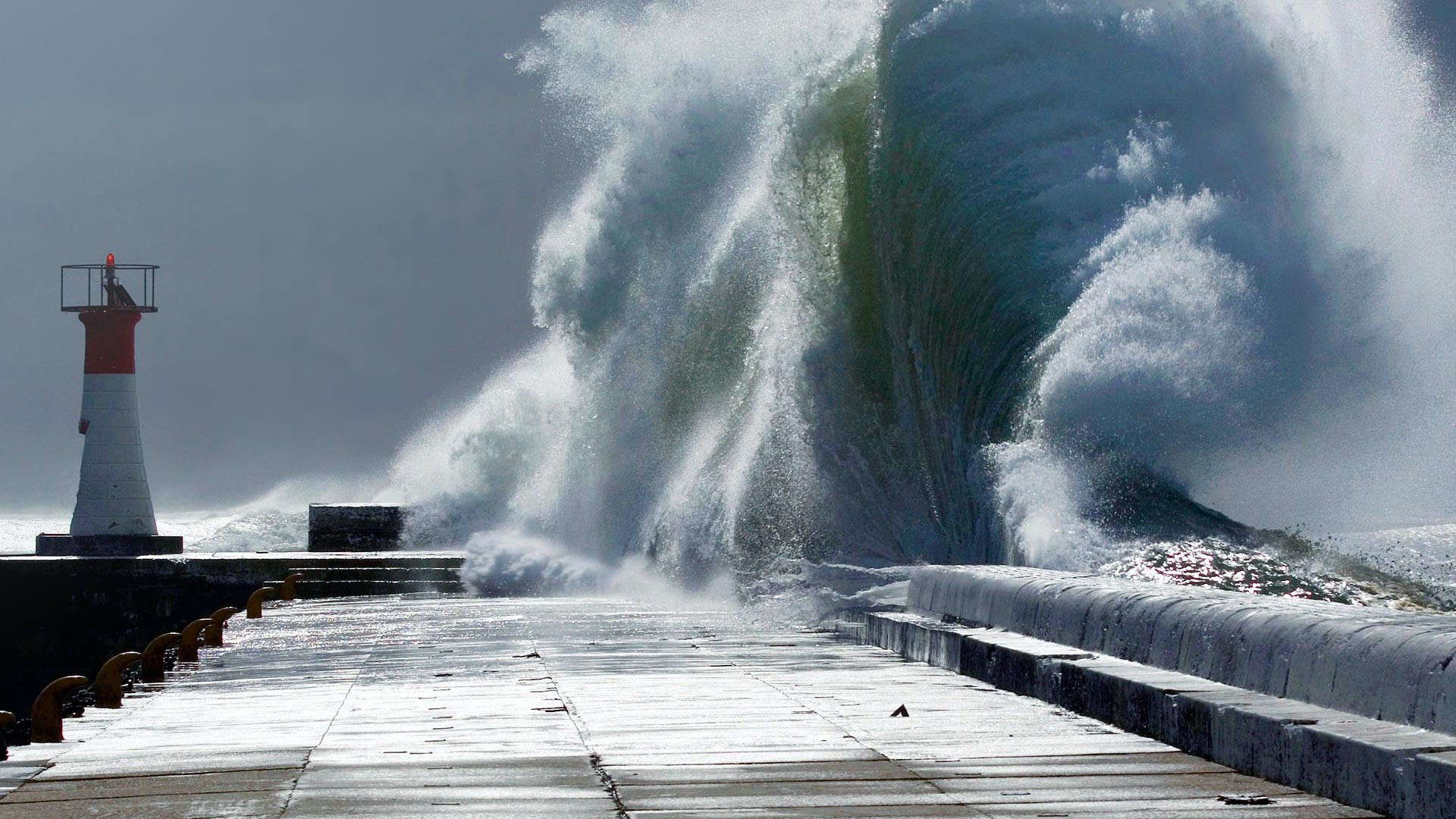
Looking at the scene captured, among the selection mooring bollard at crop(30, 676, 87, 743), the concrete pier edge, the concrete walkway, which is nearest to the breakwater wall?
the concrete walkway

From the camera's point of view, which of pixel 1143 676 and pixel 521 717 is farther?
pixel 521 717

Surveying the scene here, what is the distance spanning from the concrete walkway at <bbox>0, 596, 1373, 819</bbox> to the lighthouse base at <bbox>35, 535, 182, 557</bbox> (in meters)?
27.8

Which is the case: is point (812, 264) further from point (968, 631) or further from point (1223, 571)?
point (968, 631)

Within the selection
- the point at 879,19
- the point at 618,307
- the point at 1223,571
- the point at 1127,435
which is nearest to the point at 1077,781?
the point at 1223,571

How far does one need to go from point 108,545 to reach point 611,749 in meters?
33.4

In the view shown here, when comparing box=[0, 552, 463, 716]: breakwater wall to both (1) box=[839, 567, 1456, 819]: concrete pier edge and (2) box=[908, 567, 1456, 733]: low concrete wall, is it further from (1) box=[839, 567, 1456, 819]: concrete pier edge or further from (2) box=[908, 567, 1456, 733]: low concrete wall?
(2) box=[908, 567, 1456, 733]: low concrete wall

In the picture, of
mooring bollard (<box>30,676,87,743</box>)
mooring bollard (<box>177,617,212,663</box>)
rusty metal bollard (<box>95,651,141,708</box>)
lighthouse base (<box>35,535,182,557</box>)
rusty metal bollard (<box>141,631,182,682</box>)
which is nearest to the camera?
mooring bollard (<box>30,676,87,743</box>)

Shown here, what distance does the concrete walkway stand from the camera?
529 cm

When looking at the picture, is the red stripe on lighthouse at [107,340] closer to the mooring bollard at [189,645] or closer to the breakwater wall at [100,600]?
the breakwater wall at [100,600]

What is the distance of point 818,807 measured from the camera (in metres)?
5.23

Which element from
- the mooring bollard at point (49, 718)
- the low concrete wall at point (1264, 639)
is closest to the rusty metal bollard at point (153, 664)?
the mooring bollard at point (49, 718)

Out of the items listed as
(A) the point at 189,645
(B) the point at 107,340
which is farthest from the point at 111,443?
(A) the point at 189,645

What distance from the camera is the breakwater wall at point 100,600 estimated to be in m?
30.6

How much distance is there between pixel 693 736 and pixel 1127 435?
12.3 meters
